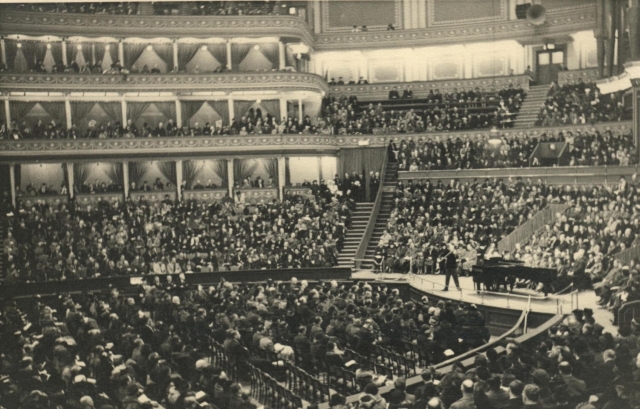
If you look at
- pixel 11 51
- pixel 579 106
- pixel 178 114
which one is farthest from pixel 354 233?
pixel 11 51

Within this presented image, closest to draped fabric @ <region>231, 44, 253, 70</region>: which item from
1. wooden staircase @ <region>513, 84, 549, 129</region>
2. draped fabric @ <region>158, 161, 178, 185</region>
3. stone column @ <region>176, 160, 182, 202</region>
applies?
draped fabric @ <region>158, 161, 178, 185</region>

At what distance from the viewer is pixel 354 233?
34156mm

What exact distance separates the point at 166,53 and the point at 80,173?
28.4 feet

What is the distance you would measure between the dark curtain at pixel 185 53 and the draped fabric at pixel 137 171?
6.37 m

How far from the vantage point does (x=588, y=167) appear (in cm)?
3067

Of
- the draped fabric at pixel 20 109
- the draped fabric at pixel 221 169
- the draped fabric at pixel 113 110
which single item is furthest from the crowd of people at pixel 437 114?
the draped fabric at pixel 20 109

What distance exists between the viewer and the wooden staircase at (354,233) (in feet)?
107

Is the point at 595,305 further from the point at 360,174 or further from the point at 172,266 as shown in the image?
the point at 360,174

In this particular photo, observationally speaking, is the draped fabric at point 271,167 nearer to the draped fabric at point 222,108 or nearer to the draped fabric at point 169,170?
the draped fabric at point 222,108

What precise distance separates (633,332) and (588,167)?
18.5 metres

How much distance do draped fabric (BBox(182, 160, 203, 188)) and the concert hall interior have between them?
8cm

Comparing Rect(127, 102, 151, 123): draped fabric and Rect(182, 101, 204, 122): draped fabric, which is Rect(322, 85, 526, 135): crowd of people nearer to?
Rect(182, 101, 204, 122): draped fabric

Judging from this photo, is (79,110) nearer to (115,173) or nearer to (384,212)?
(115,173)

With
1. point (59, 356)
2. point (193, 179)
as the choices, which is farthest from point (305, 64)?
point (59, 356)
